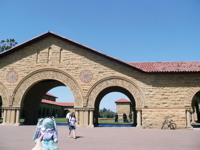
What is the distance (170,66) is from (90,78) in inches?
292

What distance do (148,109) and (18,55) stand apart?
12518mm

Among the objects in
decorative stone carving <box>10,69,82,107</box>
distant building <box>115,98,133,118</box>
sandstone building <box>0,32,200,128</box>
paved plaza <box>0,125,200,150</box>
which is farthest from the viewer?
distant building <box>115,98,133,118</box>

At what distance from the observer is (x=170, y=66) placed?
17.9 metres

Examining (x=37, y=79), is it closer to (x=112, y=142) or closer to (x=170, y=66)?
(x=112, y=142)

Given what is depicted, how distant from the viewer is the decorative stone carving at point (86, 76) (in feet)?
55.3

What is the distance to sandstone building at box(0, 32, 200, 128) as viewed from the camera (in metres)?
16.1

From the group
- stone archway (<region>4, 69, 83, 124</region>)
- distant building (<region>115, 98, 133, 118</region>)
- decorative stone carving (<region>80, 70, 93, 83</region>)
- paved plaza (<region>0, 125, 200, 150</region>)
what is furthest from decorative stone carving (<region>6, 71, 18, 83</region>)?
distant building (<region>115, 98, 133, 118</region>)

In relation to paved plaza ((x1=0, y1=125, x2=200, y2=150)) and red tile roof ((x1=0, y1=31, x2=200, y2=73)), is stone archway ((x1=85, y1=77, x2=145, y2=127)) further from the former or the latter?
paved plaza ((x1=0, y1=125, x2=200, y2=150))

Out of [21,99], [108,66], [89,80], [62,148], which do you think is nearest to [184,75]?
[108,66]

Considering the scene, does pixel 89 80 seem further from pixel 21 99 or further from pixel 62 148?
pixel 62 148

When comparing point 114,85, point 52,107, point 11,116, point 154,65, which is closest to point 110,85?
point 114,85

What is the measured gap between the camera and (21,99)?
17266mm

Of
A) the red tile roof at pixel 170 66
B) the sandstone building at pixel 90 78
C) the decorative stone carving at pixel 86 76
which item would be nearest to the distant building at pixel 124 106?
the red tile roof at pixel 170 66

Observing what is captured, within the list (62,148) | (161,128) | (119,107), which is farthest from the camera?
(119,107)
